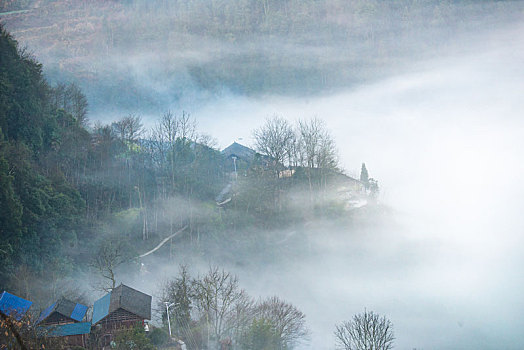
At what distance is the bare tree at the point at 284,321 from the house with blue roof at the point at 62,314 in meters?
9.51

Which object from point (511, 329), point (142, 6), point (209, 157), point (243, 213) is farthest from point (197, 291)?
point (142, 6)

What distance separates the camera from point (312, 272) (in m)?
42.9

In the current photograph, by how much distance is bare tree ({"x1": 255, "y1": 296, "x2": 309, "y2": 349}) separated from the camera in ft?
76.1

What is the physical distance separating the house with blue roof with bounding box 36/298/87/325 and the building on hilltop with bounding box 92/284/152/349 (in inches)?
33.8

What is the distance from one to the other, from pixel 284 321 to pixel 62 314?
39.1 feet

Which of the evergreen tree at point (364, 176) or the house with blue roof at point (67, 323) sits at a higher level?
the evergreen tree at point (364, 176)

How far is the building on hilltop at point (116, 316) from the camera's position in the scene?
20.4m

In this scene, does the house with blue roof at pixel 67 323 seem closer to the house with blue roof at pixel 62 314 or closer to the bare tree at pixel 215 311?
the house with blue roof at pixel 62 314

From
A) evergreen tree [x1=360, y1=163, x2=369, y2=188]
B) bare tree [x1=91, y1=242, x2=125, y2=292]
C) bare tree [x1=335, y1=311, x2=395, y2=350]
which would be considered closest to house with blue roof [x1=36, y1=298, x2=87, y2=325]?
bare tree [x1=91, y1=242, x2=125, y2=292]

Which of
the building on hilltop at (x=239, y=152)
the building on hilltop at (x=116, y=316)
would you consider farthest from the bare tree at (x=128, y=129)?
the building on hilltop at (x=116, y=316)

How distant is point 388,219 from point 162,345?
134 ft

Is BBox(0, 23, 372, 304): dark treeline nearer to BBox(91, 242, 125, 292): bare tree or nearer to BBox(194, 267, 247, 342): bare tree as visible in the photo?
BBox(91, 242, 125, 292): bare tree

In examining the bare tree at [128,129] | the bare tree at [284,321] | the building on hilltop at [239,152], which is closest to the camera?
the bare tree at [284,321]

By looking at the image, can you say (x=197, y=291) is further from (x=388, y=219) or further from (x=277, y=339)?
(x=388, y=219)
